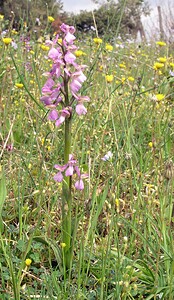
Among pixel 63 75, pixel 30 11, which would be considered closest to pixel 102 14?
pixel 30 11

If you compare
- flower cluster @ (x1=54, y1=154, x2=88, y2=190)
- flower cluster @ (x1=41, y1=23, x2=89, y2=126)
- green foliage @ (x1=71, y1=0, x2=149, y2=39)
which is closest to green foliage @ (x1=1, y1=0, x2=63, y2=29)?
green foliage @ (x1=71, y1=0, x2=149, y2=39)

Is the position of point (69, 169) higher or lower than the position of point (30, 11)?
lower

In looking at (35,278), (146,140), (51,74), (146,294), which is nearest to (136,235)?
(146,294)

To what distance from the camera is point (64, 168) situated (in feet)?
3.03

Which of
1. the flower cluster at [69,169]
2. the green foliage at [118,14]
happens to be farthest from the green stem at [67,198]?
the green foliage at [118,14]

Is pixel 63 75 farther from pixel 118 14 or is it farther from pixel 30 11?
pixel 30 11

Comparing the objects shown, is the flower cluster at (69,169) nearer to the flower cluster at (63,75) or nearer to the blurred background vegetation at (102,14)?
the flower cluster at (63,75)

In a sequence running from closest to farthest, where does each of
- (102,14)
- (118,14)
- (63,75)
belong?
(63,75)
(118,14)
(102,14)

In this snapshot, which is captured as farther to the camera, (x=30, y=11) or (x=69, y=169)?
(x=30, y=11)

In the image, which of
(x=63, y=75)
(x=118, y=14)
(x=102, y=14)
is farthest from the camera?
(x=102, y=14)

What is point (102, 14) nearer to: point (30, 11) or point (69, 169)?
point (30, 11)

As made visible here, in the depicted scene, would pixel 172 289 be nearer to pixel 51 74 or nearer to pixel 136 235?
pixel 136 235

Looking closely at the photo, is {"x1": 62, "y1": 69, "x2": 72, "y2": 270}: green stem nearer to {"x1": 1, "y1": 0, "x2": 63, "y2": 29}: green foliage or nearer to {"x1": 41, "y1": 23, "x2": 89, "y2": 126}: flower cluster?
{"x1": 41, "y1": 23, "x2": 89, "y2": 126}: flower cluster

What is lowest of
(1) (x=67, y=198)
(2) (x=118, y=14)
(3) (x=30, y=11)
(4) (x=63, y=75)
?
(1) (x=67, y=198)
